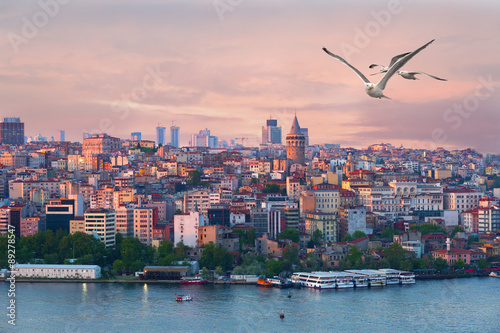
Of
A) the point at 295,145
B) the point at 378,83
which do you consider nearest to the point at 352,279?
the point at 378,83

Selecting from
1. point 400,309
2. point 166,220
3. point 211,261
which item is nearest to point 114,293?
point 211,261

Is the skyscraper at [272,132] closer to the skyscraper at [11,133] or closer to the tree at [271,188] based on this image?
the skyscraper at [11,133]

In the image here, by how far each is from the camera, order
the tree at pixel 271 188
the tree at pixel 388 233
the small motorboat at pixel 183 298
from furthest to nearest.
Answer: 1. the tree at pixel 271 188
2. the tree at pixel 388 233
3. the small motorboat at pixel 183 298

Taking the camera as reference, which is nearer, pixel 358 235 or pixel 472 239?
pixel 358 235

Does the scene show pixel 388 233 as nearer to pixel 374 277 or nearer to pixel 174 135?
pixel 374 277

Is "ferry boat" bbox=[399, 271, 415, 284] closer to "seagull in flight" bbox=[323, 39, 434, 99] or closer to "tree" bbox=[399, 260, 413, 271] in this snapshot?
"tree" bbox=[399, 260, 413, 271]

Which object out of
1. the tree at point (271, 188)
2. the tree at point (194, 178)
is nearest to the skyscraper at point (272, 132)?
the tree at point (194, 178)
